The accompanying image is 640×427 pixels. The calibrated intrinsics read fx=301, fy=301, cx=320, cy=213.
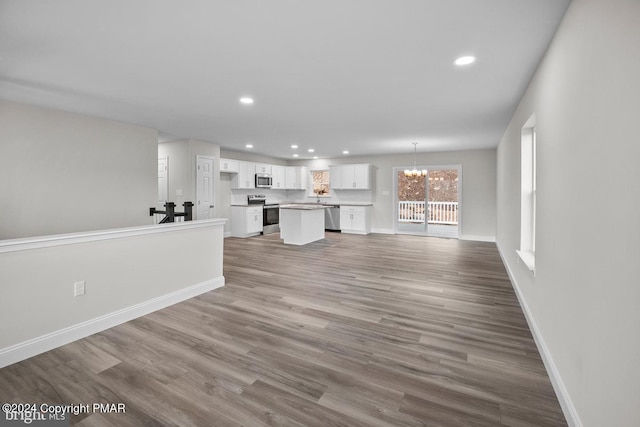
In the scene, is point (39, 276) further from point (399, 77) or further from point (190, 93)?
point (399, 77)

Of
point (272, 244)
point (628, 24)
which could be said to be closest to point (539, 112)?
point (628, 24)

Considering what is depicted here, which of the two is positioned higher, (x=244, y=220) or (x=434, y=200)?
(x=434, y=200)

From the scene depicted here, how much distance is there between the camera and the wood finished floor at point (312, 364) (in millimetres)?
1773

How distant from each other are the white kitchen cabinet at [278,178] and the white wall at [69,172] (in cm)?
427

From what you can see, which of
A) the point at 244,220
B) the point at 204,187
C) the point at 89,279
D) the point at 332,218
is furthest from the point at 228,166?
the point at 89,279

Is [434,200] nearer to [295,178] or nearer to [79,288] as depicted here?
[295,178]

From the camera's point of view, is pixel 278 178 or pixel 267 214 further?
pixel 278 178

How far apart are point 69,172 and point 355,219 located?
6.79 meters

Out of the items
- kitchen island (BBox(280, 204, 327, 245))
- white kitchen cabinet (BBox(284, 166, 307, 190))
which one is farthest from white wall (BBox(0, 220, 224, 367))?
white kitchen cabinet (BBox(284, 166, 307, 190))

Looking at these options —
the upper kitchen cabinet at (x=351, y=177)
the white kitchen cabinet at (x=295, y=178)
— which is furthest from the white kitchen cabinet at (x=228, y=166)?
the upper kitchen cabinet at (x=351, y=177)

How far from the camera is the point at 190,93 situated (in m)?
3.57

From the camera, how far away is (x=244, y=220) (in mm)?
8219

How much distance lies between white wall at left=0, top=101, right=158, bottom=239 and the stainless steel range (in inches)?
142

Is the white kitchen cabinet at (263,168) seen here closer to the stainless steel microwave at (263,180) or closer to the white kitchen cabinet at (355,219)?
the stainless steel microwave at (263,180)
